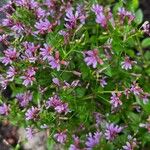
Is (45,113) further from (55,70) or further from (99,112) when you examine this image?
(99,112)

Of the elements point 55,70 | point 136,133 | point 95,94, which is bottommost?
point 136,133

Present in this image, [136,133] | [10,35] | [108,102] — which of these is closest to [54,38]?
[10,35]

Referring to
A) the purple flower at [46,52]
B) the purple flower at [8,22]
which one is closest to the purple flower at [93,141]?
the purple flower at [46,52]

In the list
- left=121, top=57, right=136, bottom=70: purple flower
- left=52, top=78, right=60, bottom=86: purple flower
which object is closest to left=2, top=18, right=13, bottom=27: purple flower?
left=52, top=78, right=60, bottom=86: purple flower

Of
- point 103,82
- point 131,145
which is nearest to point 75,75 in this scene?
point 103,82

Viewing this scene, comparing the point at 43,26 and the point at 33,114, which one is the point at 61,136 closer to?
the point at 33,114

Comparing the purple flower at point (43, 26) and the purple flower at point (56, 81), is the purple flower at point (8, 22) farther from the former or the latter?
the purple flower at point (56, 81)

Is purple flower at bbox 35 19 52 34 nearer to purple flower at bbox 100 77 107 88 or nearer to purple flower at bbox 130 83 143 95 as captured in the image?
purple flower at bbox 100 77 107 88

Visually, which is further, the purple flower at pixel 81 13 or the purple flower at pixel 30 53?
the purple flower at pixel 81 13
